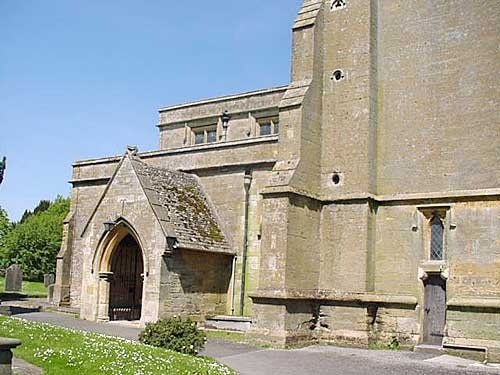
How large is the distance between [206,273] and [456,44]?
11974 mm

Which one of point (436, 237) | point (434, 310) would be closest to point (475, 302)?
point (434, 310)

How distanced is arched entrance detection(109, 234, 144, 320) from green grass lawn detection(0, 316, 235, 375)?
32.0 feet

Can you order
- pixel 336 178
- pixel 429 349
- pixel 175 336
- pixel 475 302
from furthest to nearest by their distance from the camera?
pixel 336 178 < pixel 429 349 < pixel 475 302 < pixel 175 336

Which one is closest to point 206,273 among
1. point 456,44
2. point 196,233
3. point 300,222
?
point 196,233

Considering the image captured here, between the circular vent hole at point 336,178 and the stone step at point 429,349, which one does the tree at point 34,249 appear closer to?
the circular vent hole at point 336,178

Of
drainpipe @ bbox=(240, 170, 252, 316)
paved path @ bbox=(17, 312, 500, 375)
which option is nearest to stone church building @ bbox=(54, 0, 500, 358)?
drainpipe @ bbox=(240, 170, 252, 316)

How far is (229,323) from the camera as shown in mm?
21703

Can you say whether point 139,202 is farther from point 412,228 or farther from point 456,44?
point 456,44

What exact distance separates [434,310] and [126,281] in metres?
12.7

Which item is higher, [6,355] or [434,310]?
[434,310]

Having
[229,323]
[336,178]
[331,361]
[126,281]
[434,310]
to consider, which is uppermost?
[336,178]

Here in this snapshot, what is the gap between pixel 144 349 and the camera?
13.1 meters

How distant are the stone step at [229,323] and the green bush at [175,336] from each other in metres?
6.71

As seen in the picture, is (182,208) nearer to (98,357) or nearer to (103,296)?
(103,296)
